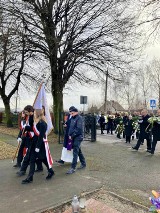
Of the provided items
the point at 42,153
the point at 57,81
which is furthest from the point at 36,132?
the point at 57,81


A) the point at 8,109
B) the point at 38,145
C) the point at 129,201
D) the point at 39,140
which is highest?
the point at 8,109

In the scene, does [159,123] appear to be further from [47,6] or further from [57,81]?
[47,6]

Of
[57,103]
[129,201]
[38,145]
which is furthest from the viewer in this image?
[57,103]

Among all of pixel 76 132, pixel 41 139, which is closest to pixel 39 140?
pixel 41 139

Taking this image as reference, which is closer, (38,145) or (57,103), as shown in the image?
(38,145)

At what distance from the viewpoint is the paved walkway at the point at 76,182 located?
5016 mm

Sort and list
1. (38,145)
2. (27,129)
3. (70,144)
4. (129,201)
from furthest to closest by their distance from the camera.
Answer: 1. (70,144)
2. (27,129)
3. (38,145)
4. (129,201)

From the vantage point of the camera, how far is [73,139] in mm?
7562

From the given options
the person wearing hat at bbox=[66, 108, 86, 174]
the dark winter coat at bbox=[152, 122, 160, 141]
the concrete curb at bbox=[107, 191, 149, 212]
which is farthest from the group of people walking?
the dark winter coat at bbox=[152, 122, 160, 141]

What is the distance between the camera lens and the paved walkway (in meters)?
5.02

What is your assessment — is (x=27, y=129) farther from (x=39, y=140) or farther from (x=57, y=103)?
(x=57, y=103)

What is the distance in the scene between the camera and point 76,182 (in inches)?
246

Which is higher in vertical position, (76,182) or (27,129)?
(27,129)

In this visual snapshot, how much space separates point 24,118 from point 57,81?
829 cm
